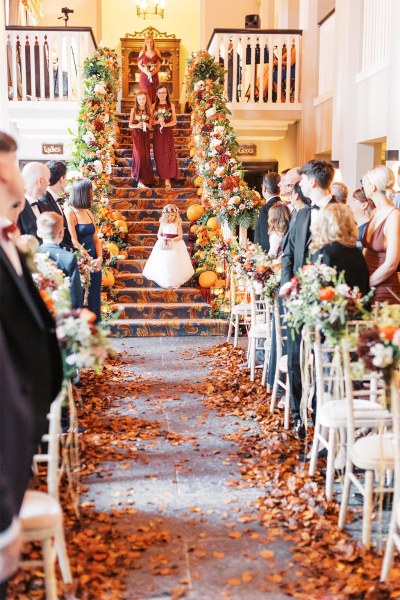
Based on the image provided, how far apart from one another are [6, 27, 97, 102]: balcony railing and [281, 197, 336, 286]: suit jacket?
8.94 meters

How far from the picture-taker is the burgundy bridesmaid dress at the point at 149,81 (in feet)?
41.2

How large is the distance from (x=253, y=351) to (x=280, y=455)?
2.13 m

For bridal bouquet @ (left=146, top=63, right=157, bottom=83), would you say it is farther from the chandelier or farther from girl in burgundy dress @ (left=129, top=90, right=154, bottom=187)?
the chandelier

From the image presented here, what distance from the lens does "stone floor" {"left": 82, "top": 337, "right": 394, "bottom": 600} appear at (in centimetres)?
327

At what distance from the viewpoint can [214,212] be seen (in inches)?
419

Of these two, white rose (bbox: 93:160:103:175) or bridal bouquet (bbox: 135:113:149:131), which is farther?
bridal bouquet (bbox: 135:113:149:131)

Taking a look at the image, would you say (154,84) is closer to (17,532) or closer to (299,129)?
(299,129)

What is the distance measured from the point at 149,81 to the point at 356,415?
9929mm

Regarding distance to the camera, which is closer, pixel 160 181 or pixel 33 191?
pixel 33 191

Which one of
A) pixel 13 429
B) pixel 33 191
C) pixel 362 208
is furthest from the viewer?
pixel 362 208

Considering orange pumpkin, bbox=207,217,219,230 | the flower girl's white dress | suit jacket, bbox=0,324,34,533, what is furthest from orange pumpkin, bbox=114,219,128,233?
suit jacket, bbox=0,324,34,533

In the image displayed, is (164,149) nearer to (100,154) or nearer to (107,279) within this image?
(100,154)

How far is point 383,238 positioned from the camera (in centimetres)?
516

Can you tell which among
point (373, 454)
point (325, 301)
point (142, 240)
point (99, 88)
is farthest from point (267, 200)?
point (99, 88)
